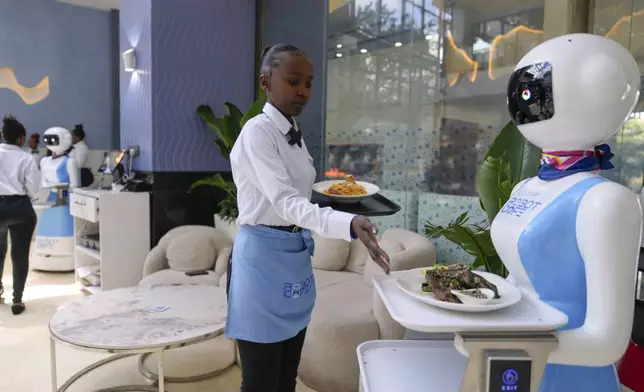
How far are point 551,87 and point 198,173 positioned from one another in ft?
11.9

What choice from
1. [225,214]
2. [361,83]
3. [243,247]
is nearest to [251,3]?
[361,83]

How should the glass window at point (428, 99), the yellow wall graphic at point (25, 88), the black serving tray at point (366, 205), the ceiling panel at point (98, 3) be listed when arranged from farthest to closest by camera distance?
the ceiling panel at point (98, 3)
the yellow wall graphic at point (25, 88)
the glass window at point (428, 99)
the black serving tray at point (366, 205)

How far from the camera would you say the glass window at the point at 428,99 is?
2859mm

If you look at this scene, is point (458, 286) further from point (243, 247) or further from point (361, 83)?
point (361, 83)

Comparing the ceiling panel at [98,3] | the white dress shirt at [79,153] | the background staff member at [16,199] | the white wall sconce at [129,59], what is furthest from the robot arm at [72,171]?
the ceiling panel at [98,3]

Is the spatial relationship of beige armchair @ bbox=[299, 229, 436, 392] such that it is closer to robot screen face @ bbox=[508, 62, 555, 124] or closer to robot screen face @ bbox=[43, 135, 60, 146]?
robot screen face @ bbox=[508, 62, 555, 124]

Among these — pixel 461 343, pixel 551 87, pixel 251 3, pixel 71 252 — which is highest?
pixel 251 3

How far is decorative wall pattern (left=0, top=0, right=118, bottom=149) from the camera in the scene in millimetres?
5914

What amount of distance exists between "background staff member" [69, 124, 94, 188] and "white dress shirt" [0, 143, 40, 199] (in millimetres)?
1401

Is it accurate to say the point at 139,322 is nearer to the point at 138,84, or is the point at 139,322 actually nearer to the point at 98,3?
the point at 138,84

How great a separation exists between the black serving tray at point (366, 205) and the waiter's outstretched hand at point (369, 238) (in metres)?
0.29

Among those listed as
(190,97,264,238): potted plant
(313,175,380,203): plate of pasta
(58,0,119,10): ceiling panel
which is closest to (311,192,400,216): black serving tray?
(313,175,380,203): plate of pasta

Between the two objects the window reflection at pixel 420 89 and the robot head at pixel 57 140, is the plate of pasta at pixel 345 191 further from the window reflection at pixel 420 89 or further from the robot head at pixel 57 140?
the robot head at pixel 57 140

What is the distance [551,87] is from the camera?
1076mm
